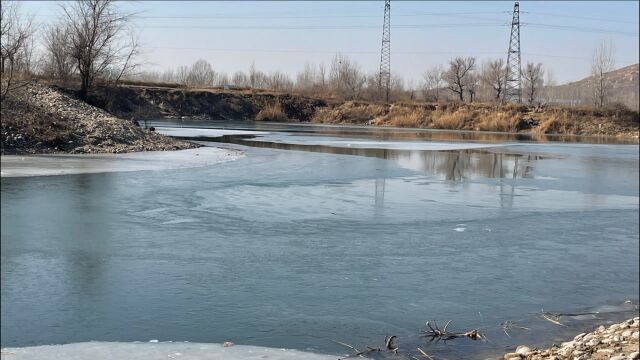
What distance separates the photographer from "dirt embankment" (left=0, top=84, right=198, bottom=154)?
56.1 ft

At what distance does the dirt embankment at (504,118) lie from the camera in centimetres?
4788

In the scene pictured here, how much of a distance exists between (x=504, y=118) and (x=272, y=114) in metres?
21.6

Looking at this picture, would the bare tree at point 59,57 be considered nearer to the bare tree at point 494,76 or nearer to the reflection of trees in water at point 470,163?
the reflection of trees in water at point 470,163

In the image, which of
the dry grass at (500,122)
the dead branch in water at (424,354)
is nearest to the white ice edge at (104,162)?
the dead branch in water at (424,354)

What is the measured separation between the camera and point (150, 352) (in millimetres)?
4293

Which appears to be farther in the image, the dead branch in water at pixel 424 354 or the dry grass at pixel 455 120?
the dry grass at pixel 455 120

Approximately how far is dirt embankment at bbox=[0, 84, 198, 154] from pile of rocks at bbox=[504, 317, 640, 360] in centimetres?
1517

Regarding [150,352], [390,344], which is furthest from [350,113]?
[150,352]

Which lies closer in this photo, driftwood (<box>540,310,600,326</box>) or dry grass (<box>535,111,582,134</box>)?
driftwood (<box>540,310,600,326</box>)

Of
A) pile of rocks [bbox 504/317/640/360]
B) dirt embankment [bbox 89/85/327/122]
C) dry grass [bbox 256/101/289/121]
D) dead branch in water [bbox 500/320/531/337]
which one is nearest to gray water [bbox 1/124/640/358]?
dead branch in water [bbox 500/320/531/337]

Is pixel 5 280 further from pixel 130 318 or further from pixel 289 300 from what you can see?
pixel 289 300

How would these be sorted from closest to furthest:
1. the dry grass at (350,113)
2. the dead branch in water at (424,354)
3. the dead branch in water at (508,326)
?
the dead branch in water at (424,354), the dead branch in water at (508,326), the dry grass at (350,113)

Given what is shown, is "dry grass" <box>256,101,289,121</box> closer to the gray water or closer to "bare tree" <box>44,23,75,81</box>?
"bare tree" <box>44,23,75,81</box>

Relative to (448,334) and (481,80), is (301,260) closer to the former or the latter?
(448,334)
